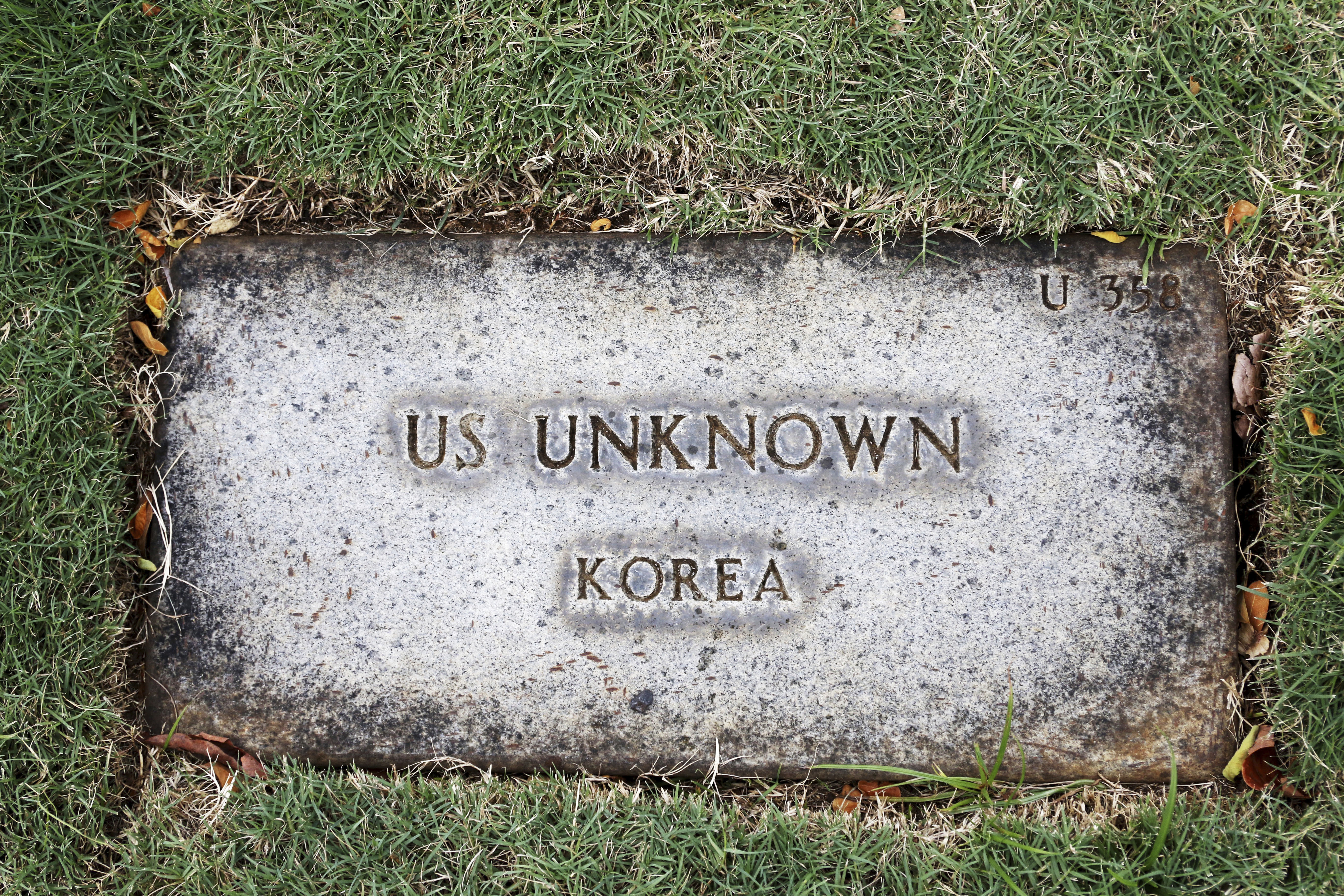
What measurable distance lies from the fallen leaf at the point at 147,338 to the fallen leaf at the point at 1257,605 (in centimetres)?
266

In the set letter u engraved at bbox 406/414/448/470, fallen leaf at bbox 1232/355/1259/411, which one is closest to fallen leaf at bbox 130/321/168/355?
letter u engraved at bbox 406/414/448/470

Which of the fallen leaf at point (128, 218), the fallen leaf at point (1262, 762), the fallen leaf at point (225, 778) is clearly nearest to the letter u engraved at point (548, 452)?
the fallen leaf at point (225, 778)

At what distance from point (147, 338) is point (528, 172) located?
103 cm

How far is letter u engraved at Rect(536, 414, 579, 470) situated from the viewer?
6.30 ft

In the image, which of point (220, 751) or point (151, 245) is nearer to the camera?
point (220, 751)

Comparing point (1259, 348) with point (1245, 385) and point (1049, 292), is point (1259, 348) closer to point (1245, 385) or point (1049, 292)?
point (1245, 385)

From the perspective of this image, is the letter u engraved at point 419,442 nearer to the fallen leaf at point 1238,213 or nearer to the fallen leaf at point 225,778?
the fallen leaf at point 225,778

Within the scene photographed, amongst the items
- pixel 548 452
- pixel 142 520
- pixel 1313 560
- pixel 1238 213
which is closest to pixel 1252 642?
pixel 1313 560

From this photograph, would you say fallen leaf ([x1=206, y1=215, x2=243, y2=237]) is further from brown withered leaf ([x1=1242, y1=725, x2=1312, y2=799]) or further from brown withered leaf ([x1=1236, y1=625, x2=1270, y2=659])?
brown withered leaf ([x1=1242, y1=725, x2=1312, y2=799])

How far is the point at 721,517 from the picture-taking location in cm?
190

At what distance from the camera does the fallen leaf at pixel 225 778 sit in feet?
6.16

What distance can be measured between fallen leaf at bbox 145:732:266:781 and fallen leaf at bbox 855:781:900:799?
55.3 inches

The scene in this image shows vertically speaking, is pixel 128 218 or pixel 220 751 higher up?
pixel 128 218

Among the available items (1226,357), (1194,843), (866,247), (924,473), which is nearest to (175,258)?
(866,247)
